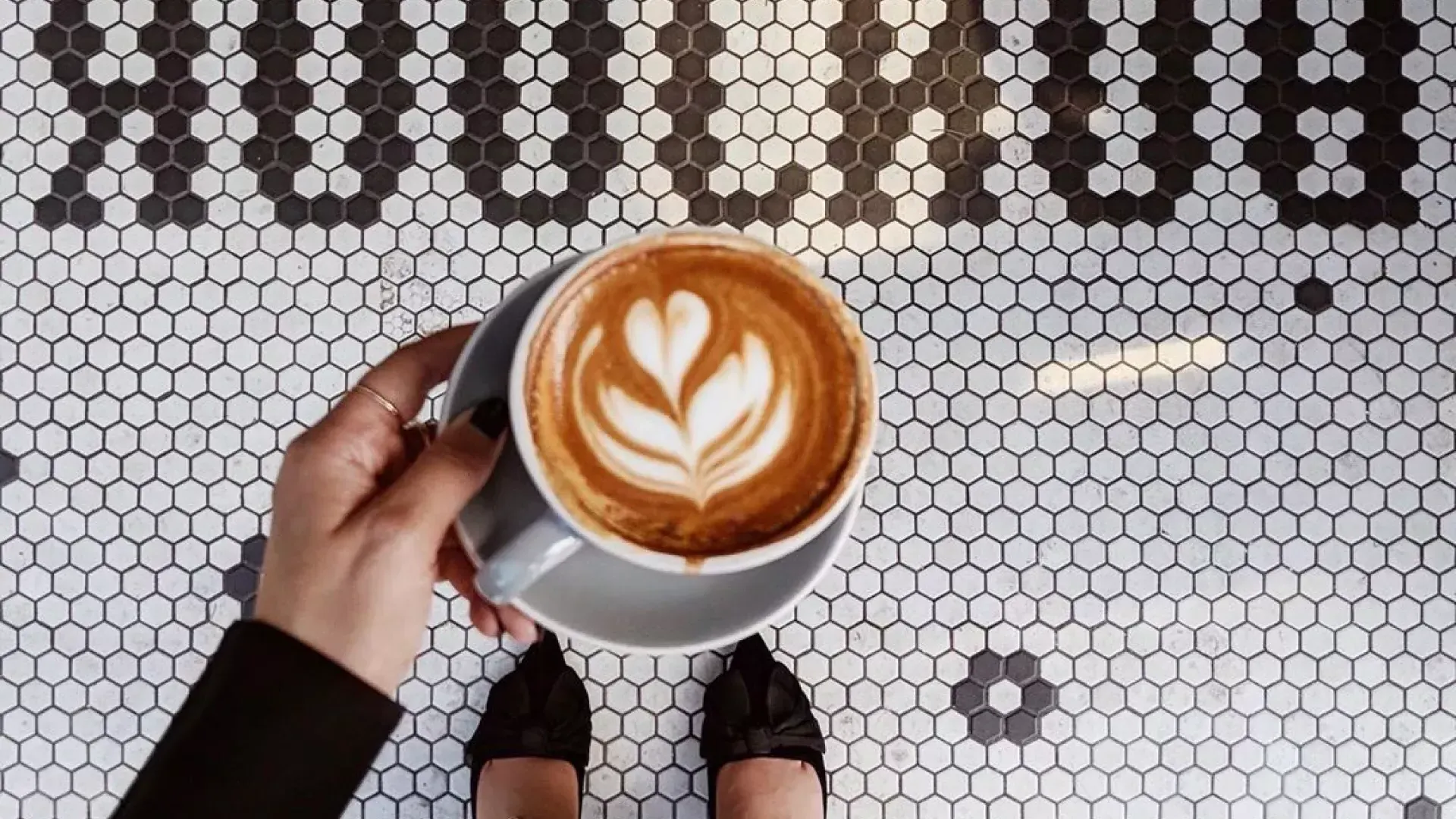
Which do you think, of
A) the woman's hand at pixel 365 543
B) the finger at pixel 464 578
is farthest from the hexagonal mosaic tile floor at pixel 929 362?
the woman's hand at pixel 365 543

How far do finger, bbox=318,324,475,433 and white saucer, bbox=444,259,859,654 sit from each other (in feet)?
0.29

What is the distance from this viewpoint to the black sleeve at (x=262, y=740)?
0.66 m

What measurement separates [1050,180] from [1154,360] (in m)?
0.21

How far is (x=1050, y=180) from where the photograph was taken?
3.98ft

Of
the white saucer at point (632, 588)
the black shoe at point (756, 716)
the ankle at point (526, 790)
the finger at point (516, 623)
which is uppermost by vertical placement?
the white saucer at point (632, 588)

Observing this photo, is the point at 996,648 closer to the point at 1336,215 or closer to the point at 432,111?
the point at 1336,215

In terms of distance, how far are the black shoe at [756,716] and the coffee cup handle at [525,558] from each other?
57 cm

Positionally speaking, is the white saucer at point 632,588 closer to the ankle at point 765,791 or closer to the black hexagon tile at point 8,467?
the ankle at point 765,791

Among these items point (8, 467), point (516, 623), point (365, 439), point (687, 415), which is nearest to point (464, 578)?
point (516, 623)

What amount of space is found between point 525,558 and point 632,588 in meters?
0.11

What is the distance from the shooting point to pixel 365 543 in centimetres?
69

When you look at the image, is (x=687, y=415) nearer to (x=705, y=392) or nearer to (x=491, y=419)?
(x=705, y=392)

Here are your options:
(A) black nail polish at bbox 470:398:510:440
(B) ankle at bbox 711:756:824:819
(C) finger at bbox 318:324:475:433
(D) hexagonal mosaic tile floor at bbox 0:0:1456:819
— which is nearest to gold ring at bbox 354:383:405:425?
(C) finger at bbox 318:324:475:433

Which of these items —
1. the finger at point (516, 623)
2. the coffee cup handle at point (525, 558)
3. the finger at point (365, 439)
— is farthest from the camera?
the finger at point (516, 623)
